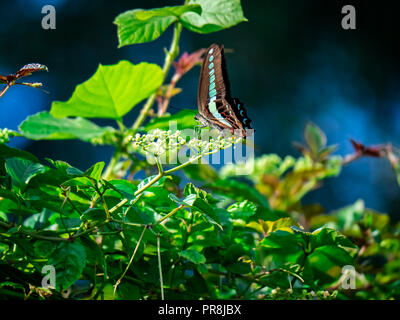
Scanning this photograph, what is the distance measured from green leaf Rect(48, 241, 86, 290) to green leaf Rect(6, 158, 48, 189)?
13 centimetres

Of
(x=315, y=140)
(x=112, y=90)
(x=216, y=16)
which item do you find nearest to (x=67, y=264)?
(x=112, y=90)

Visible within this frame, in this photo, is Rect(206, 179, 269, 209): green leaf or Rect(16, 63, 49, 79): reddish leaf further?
Rect(206, 179, 269, 209): green leaf

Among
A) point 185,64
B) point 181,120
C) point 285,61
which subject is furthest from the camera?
point 285,61

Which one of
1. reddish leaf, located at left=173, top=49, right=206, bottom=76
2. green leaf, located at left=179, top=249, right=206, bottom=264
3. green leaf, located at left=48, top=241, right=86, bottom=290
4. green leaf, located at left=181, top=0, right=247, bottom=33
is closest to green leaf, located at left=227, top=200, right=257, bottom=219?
green leaf, located at left=179, top=249, right=206, bottom=264

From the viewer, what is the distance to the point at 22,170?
0.53 m

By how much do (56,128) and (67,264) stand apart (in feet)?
1.32

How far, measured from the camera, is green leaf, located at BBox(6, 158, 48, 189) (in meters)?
0.52

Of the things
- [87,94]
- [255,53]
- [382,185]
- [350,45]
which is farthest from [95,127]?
[350,45]

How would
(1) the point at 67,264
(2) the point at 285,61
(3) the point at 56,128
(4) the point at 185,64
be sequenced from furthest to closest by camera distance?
(2) the point at 285,61
(4) the point at 185,64
(3) the point at 56,128
(1) the point at 67,264

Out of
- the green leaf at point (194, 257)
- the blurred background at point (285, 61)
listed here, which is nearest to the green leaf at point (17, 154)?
the green leaf at point (194, 257)

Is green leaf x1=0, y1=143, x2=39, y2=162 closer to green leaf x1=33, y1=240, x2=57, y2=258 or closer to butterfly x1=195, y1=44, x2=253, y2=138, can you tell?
green leaf x1=33, y1=240, x2=57, y2=258

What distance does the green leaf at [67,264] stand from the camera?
0.43m

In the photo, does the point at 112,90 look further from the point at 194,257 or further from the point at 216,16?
the point at 194,257

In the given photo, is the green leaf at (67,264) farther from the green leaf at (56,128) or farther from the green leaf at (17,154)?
the green leaf at (56,128)
